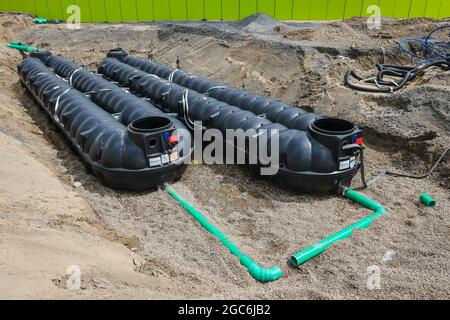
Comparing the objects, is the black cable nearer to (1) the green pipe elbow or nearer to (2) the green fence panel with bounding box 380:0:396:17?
(1) the green pipe elbow

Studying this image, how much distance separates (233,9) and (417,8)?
6927mm

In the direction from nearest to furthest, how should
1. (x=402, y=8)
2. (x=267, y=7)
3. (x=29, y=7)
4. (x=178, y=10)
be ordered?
(x=267, y=7)
(x=402, y=8)
(x=178, y=10)
(x=29, y=7)

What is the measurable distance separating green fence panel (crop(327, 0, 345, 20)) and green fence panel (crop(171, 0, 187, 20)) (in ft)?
17.9

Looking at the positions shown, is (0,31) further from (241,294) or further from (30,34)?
(241,294)

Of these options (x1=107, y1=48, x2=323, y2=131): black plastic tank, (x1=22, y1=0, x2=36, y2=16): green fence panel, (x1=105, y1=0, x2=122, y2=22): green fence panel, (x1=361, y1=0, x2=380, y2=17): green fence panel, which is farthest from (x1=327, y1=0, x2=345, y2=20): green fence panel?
(x1=22, y1=0, x2=36, y2=16): green fence panel

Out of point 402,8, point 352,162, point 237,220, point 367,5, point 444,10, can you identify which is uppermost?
point 367,5

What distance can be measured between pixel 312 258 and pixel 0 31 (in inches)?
520

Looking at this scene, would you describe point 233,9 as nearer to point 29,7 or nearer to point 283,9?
point 283,9

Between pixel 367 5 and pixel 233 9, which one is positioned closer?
pixel 367 5

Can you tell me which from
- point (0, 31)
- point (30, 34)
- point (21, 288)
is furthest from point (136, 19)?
point (21, 288)

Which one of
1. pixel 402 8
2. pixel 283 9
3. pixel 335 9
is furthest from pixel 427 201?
pixel 402 8

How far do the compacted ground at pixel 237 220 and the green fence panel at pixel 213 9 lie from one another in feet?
21.4

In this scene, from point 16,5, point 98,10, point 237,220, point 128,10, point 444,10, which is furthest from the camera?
point 16,5

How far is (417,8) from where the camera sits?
525 inches
